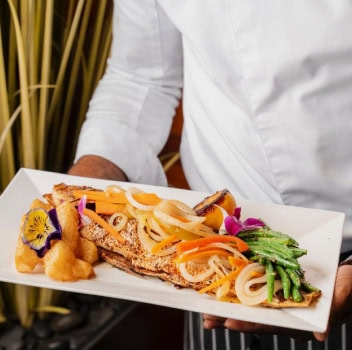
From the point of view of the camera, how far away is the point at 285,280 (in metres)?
1.11

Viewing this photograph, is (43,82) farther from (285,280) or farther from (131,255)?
(285,280)

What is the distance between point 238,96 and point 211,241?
313 mm

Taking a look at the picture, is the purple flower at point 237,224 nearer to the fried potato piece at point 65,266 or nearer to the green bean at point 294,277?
the green bean at point 294,277

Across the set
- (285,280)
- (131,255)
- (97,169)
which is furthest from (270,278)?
(97,169)

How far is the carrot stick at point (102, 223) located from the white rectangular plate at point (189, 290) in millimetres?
62

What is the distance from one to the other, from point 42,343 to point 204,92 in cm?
89

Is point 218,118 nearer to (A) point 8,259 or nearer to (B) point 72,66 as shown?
(A) point 8,259

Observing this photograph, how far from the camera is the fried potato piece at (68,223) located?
1213mm

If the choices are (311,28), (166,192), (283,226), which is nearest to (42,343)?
(166,192)

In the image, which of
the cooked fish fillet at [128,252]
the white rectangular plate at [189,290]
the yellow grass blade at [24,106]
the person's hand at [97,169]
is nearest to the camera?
the white rectangular plate at [189,290]

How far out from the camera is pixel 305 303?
41.5 inches

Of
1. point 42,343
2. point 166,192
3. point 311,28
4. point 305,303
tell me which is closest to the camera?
point 305,303

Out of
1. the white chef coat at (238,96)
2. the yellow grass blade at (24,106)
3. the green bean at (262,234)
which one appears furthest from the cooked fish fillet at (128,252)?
the yellow grass blade at (24,106)

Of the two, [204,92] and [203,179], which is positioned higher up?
[204,92]
